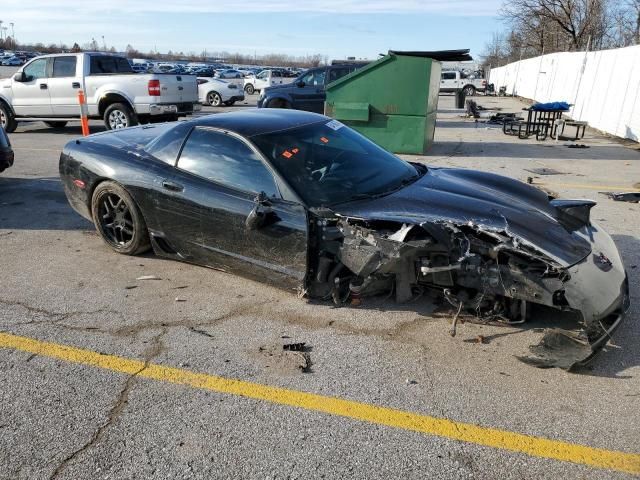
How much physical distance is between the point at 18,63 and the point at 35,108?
50572mm

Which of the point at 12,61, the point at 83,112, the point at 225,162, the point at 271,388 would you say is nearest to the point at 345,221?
the point at 225,162

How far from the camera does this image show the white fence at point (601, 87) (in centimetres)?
1418

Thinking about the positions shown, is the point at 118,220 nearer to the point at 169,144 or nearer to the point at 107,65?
the point at 169,144

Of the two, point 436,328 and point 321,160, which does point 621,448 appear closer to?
point 436,328

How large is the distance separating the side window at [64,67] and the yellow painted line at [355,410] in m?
10.9

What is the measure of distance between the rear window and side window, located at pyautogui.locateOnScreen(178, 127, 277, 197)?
9.61 meters

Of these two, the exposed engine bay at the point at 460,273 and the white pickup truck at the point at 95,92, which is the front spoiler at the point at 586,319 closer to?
the exposed engine bay at the point at 460,273

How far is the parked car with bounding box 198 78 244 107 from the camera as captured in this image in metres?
22.0

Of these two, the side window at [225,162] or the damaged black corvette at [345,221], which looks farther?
the side window at [225,162]

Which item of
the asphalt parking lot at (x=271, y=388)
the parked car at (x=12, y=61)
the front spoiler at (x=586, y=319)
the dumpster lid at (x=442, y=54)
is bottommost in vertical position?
the parked car at (x=12, y=61)

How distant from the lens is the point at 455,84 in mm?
38031

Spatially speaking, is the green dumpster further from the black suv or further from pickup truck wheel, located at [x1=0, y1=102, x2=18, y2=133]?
pickup truck wheel, located at [x1=0, y1=102, x2=18, y2=133]

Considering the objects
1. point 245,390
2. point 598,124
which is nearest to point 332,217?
point 245,390

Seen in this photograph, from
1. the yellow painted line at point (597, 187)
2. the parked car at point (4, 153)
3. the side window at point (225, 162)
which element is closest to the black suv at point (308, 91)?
the yellow painted line at point (597, 187)
